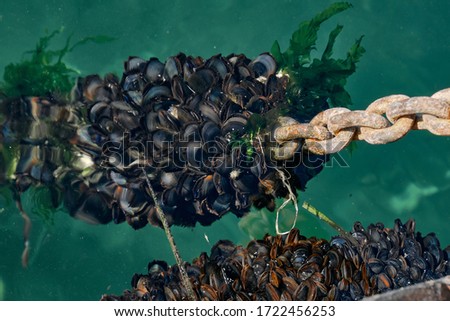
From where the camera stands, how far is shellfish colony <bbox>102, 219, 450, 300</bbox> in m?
1.58

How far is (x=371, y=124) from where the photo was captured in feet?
5.29

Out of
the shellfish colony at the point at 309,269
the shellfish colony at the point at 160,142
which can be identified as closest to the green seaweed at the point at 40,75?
the shellfish colony at the point at 160,142

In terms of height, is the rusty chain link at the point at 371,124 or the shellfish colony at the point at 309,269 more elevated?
the rusty chain link at the point at 371,124

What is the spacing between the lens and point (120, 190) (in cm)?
192

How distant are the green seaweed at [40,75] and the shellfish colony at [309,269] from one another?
600 millimetres

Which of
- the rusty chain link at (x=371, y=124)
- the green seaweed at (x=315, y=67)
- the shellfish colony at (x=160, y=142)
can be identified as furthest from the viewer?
the green seaweed at (x=315, y=67)

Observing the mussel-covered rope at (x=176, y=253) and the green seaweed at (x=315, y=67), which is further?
the green seaweed at (x=315, y=67)

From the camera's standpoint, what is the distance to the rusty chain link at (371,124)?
1.52m

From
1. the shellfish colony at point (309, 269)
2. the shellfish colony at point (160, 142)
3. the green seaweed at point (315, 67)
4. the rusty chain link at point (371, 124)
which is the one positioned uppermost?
the green seaweed at point (315, 67)

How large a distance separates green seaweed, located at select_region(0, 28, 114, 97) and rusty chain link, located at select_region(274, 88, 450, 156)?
65 cm

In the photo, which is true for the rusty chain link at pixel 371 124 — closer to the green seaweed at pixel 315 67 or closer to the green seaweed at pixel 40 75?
the green seaweed at pixel 315 67

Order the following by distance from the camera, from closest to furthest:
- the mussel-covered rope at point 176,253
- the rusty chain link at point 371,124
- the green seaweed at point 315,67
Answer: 1. the rusty chain link at point 371,124
2. the mussel-covered rope at point 176,253
3. the green seaweed at point 315,67

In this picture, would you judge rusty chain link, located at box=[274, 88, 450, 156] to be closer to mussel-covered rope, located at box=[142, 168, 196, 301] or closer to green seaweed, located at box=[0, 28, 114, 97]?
mussel-covered rope, located at box=[142, 168, 196, 301]
